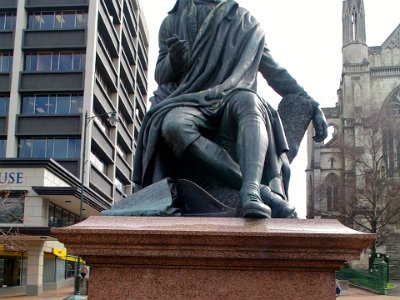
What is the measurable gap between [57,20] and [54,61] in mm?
3073

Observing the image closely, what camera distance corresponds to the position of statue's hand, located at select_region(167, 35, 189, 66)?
4.97 m

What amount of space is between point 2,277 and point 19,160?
24.1 ft

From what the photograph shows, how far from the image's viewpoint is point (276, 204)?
4.22m

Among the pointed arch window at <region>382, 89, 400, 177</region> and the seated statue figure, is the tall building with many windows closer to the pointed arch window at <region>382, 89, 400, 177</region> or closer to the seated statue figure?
the pointed arch window at <region>382, 89, 400, 177</region>

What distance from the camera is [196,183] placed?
467 centimetres

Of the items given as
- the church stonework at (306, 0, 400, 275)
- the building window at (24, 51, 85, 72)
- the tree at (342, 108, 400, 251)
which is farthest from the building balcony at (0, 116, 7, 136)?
→ the church stonework at (306, 0, 400, 275)

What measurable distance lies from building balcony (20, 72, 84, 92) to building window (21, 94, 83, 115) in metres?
0.51

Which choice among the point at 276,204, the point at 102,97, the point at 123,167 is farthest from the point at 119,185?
the point at 276,204

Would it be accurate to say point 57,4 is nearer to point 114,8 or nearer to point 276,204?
point 114,8

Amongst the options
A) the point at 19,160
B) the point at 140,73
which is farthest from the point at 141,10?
the point at 19,160

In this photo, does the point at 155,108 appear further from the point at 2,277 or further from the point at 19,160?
the point at 2,277

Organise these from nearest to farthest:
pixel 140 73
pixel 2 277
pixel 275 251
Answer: pixel 275 251
pixel 2 277
pixel 140 73

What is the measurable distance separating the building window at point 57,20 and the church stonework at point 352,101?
1090 inches

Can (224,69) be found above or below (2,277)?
above
